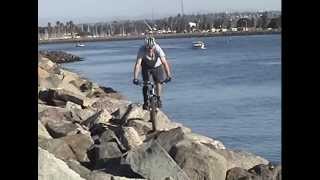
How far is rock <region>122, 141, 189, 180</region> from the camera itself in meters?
5.40

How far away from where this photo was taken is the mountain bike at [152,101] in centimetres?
725

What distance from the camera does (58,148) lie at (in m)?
5.93

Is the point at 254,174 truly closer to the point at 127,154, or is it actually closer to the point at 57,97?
the point at 127,154

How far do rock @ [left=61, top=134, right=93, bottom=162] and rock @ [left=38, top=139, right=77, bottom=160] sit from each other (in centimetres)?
14

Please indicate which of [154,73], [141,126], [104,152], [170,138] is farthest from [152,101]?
[104,152]

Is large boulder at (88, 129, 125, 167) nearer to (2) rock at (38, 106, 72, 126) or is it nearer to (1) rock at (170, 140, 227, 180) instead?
(1) rock at (170, 140, 227, 180)

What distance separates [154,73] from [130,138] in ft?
2.67

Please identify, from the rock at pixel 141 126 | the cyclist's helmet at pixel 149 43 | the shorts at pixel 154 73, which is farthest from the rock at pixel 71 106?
the cyclist's helmet at pixel 149 43
